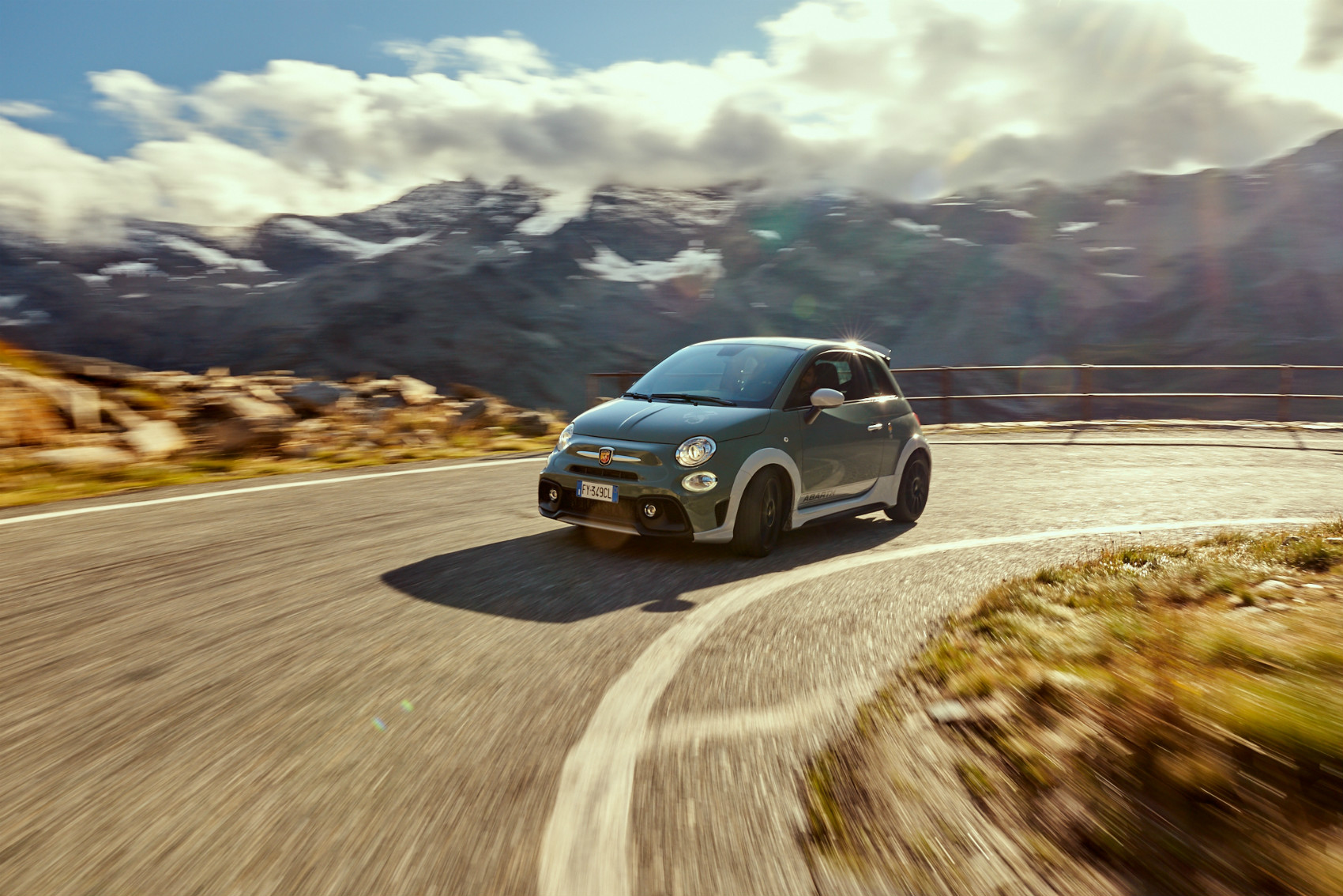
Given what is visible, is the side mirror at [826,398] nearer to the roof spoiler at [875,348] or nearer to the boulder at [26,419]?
the roof spoiler at [875,348]

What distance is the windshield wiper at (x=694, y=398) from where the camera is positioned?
7188 millimetres

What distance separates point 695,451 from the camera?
6512 millimetres

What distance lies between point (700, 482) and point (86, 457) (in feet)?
24.4

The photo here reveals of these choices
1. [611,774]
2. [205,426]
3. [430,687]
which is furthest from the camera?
[205,426]

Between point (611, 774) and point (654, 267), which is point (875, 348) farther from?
point (654, 267)

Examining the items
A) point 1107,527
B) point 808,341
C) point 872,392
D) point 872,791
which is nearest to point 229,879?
point 872,791

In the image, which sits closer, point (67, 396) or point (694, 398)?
point (694, 398)

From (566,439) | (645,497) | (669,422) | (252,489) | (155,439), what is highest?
(669,422)

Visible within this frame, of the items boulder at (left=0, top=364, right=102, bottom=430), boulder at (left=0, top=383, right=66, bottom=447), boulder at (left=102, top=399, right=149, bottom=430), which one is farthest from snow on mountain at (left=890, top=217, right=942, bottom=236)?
boulder at (left=0, top=383, right=66, bottom=447)

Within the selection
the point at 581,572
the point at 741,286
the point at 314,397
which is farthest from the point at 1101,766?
the point at 741,286

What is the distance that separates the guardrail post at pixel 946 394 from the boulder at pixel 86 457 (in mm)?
12847

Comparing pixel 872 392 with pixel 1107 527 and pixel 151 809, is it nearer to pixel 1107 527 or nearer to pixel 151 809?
pixel 1107 527

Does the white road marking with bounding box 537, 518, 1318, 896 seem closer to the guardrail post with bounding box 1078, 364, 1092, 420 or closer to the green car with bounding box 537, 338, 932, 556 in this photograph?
the green car with bounding box 537, 338, 932, 556

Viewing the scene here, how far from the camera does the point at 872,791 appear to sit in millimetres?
2891
